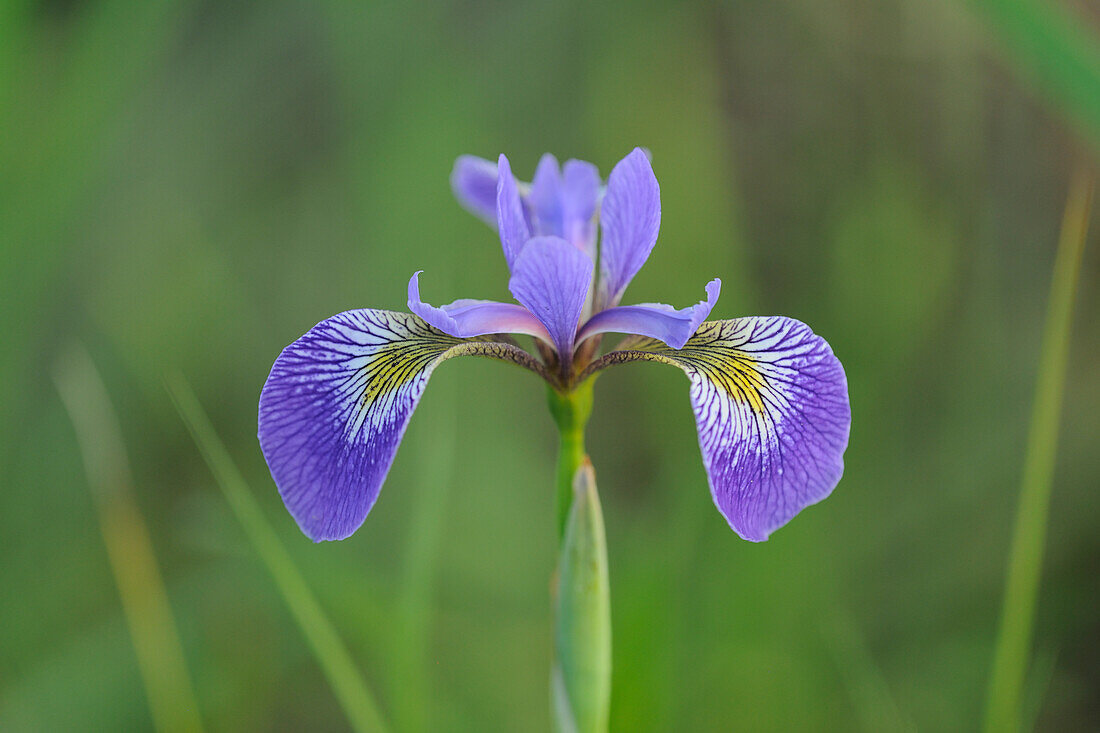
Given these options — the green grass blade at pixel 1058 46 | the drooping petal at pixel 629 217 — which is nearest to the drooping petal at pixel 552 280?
the drooping petal at pixel 629 217

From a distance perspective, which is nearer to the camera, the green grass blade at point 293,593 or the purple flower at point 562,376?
the purple flower at point 562,376

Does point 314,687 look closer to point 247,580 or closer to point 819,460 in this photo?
point 247,580

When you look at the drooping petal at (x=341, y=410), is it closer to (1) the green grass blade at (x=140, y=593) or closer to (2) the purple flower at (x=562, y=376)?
(2) the purple flower at (x=562, y=376)

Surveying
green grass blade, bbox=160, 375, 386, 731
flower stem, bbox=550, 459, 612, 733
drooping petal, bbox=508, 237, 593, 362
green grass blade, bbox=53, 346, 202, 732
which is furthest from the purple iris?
green grass blade, bbox=53, 346, 202, 732

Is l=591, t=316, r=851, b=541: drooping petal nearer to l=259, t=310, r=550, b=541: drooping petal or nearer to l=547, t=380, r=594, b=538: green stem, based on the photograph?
l=547, t=380, r=594, b=538: green stem

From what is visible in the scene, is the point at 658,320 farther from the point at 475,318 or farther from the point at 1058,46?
the point at 1058,46

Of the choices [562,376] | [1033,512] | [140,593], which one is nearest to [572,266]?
[562,376]

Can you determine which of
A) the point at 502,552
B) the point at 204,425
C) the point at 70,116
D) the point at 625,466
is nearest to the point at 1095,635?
the point at 625,466
